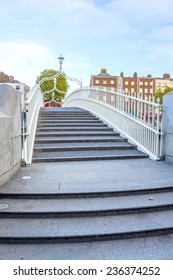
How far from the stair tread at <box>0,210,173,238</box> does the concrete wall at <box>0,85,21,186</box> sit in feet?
3.48

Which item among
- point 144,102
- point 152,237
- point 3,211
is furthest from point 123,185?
point 144,102

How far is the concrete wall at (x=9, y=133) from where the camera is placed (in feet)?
12.1

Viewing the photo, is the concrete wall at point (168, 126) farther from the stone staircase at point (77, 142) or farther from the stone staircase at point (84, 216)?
the stone staircase at point (84, 216)

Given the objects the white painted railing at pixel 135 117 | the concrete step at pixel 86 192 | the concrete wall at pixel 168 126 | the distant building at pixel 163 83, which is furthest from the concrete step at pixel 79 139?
the distant building at pixel 163 83

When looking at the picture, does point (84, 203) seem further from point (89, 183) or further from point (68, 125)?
point (68, 125)

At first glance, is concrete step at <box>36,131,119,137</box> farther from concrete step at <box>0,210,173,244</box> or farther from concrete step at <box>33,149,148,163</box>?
concrete step at <box>0,210,173,244</box>

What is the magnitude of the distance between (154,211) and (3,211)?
1.97 meters

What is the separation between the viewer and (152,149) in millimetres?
5719

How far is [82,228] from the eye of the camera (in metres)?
2.73

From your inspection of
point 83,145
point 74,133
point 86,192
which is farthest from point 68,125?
point 86,192

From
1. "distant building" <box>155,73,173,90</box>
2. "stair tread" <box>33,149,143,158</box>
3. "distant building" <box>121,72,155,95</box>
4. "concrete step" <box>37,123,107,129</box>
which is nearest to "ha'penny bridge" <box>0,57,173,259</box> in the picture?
"stair tread" <box>33,149,143,158</box>

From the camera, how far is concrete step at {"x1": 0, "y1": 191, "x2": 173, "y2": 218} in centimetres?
297

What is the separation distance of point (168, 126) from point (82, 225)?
3.43 m
